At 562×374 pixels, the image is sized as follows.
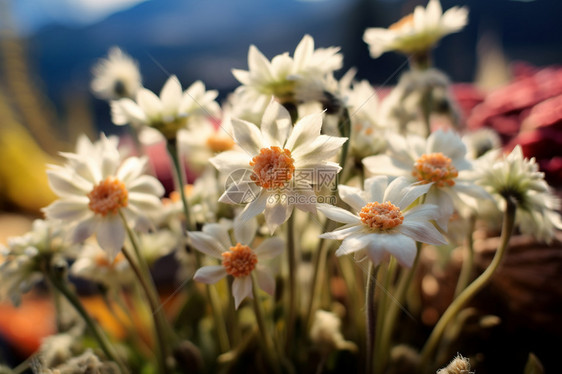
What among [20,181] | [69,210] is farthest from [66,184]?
[20,181]

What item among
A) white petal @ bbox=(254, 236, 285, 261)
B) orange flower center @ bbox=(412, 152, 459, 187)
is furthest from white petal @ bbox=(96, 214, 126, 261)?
orange flower center @ bbox=(412, 152, 459, 187)

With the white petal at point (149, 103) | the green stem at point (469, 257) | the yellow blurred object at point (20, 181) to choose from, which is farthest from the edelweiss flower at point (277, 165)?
the yellow blurred object at point (20, 181)

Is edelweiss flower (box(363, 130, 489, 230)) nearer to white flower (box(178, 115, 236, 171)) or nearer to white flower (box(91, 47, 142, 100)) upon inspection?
white flower (box(178, 115, 236, 171))

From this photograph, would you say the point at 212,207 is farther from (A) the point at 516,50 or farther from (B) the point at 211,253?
(A) the point at 516,50

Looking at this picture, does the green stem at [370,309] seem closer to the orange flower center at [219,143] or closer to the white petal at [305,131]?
the white petal at [305,131]

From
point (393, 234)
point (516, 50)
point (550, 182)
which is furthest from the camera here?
point (516, 50)

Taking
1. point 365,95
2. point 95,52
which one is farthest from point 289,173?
point 95,52
